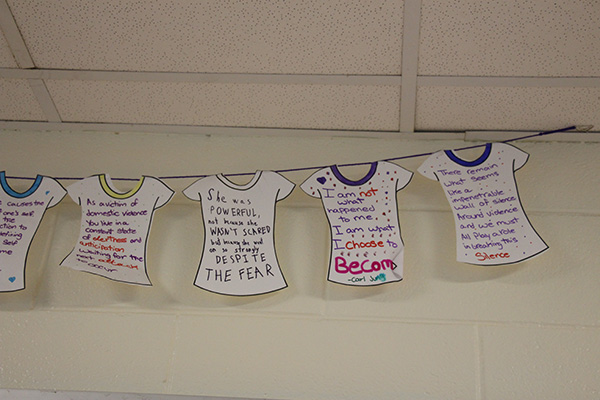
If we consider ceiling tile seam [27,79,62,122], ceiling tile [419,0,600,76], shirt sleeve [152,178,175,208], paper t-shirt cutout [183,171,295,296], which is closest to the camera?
ceiling tile [419,0,600,76]

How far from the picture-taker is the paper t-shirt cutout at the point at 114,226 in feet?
6.36

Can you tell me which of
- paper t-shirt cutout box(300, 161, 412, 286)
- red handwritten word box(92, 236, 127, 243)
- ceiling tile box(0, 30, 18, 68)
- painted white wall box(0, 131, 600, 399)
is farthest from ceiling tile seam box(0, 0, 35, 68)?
paper t-shirt cutout box(300, 161, 412, 286)

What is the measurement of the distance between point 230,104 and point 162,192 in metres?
0.41

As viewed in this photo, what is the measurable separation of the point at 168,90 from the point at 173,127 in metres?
0.18

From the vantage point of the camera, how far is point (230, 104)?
216 centimetres

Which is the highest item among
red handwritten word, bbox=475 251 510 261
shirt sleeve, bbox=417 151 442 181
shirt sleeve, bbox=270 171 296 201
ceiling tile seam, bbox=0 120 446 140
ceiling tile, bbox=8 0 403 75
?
ceiling tile, bbox=8 0 403 75

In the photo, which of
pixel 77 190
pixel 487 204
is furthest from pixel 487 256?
pixel 77 190

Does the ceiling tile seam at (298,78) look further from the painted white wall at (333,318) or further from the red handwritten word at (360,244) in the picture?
the red handwritten word at (360,244)

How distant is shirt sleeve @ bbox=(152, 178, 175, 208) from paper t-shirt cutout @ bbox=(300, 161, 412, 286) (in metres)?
0.45

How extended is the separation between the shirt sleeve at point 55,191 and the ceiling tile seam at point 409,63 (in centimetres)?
122

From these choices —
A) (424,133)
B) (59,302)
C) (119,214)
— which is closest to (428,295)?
(424,133)

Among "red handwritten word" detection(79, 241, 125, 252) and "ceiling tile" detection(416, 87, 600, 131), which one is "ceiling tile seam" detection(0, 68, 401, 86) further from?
"red handwritten word" detection(79, 241, 125, 252)

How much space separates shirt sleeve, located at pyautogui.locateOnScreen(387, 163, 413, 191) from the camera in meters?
2.02

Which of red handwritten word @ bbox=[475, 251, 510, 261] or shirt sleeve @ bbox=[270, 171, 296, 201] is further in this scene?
shirt sleeve @ bbox=[270, 171, 296, 201]
